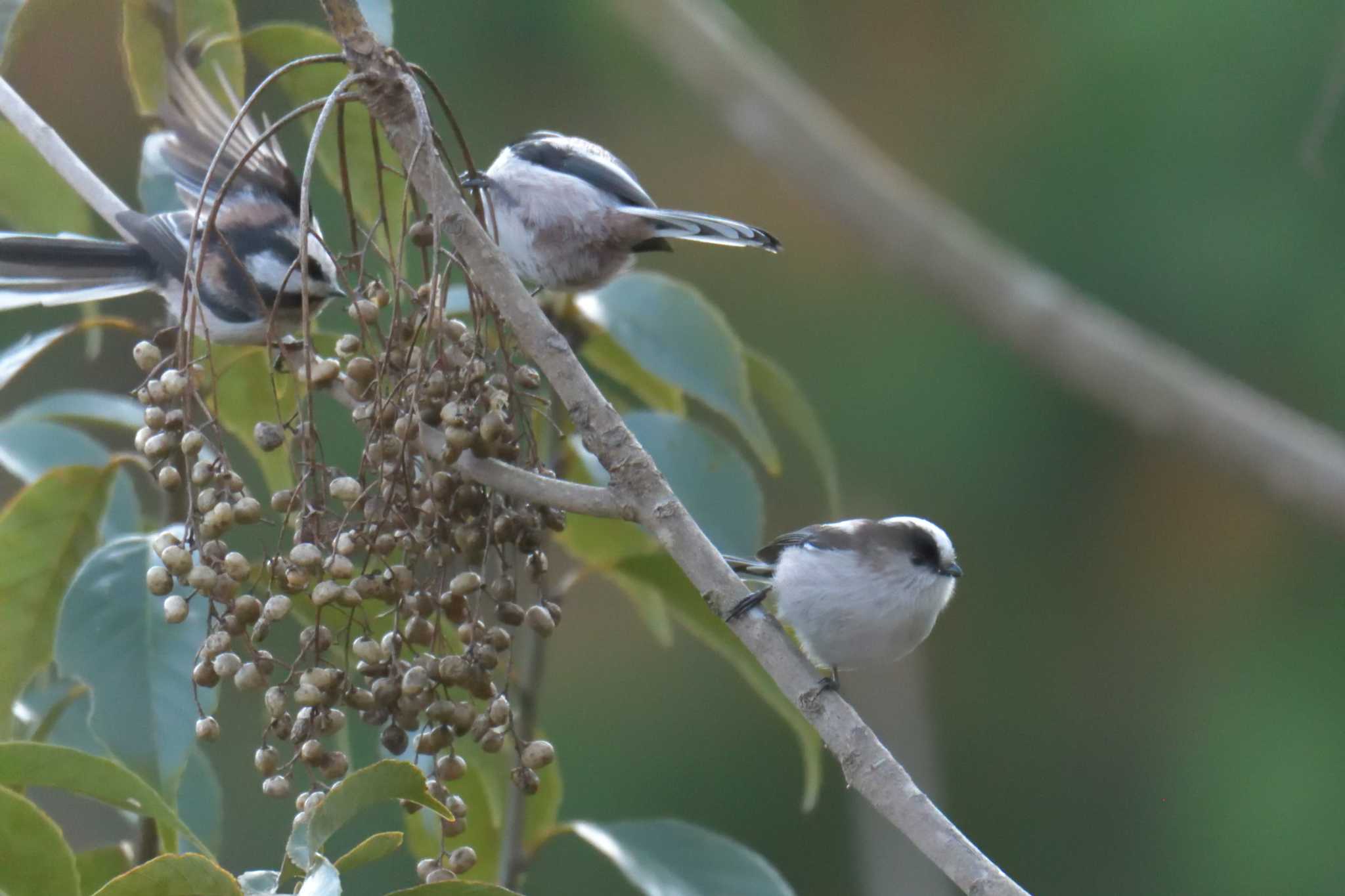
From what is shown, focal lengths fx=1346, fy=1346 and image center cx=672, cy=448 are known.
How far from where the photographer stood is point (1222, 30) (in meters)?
3.13

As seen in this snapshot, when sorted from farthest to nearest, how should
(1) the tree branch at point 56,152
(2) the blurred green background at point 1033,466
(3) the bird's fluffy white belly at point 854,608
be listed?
(2) the blurred green background at point 1033,466
(3) the bird's fluffy white belly at point 854,608
(1) the tree branch at point 56,152

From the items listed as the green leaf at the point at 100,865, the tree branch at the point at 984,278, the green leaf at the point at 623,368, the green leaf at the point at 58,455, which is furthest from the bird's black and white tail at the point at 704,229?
the tree branch at the point at 984,278

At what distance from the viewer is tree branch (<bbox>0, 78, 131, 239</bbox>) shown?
1071mm

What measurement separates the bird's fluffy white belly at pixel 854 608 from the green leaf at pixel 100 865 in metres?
0.78

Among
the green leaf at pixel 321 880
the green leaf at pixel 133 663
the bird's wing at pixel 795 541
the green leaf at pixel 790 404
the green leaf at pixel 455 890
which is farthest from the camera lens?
the bird's wing at pixel 795 541

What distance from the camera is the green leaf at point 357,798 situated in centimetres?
71

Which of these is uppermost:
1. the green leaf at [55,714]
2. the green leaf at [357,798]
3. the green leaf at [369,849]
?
the green leaf at [357,798]

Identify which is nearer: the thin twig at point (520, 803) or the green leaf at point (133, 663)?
the green leaf at point (133, 663)

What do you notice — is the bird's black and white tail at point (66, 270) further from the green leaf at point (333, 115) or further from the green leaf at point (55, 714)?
the green leaf at point (55, 714)

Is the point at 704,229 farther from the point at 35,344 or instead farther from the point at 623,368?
the point at 35,344

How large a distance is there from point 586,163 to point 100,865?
2.66 ft

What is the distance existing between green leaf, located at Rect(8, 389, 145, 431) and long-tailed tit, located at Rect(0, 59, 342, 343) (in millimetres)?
163

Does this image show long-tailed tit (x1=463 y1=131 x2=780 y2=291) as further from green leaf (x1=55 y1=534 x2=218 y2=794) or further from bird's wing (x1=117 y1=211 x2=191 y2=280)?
green leaf (x1=55 y1=534 x2=218 y2=794)

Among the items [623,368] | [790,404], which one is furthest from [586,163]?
[790,404]
